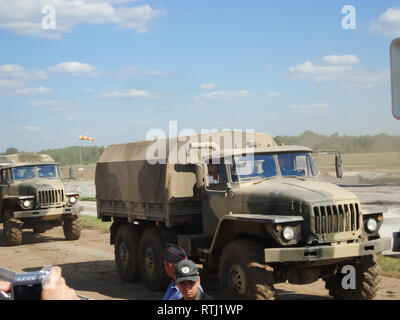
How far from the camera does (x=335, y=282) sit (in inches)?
328

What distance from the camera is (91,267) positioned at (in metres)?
12.9

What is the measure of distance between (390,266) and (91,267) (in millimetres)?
6367

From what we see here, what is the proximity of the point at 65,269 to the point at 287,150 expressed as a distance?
248 inches

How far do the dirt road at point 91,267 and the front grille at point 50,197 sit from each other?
4.12ft

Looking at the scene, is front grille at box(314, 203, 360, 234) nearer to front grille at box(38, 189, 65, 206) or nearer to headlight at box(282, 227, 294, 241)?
headlight at box(282, 227, 294, 241)

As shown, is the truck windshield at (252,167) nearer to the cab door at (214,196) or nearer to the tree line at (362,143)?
the cab door at (214,196)

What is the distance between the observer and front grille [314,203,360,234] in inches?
293

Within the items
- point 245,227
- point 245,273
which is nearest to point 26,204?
point 245,227

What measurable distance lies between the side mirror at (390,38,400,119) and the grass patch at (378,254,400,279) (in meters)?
6.48

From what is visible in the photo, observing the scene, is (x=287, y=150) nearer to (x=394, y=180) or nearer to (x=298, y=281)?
(x=298, y=281)

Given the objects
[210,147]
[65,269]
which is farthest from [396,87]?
[65,269]

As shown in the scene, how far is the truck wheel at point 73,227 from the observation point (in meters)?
18.0

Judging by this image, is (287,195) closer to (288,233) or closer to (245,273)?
(288,233)
